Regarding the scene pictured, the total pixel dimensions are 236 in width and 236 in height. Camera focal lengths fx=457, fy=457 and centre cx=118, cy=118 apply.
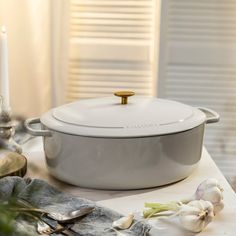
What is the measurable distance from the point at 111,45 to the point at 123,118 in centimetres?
79

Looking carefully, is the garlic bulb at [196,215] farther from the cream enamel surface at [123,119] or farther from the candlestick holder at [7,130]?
the candlestick holder at [7,130]

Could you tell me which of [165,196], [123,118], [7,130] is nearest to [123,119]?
[123,118]

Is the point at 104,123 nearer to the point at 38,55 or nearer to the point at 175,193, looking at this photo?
the point at 175,193

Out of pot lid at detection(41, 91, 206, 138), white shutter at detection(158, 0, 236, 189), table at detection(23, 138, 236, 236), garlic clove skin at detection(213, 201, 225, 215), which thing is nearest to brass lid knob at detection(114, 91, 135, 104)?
pot lid at detection(41, 91, 206, 138)

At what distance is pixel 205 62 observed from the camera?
1.61 m

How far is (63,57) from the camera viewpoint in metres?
1.58

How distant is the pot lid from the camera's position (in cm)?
88

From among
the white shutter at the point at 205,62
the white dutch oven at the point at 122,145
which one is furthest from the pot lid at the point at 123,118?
the white shutter at the point at 205,62

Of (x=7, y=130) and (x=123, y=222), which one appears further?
(x=7, y=130)

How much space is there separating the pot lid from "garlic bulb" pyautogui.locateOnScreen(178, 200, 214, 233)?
0.56 feet

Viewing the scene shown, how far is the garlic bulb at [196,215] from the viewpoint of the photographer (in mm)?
735

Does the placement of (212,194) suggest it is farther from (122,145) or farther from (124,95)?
(124,95)

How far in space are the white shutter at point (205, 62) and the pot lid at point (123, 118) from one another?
60cm

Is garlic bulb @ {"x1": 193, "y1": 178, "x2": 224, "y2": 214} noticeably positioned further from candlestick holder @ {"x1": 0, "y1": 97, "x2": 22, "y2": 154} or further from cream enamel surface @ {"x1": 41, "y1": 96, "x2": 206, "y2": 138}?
candlestick holder @ {"x1": 0, "y1": 97, "x2": 22, "y2": 154}
